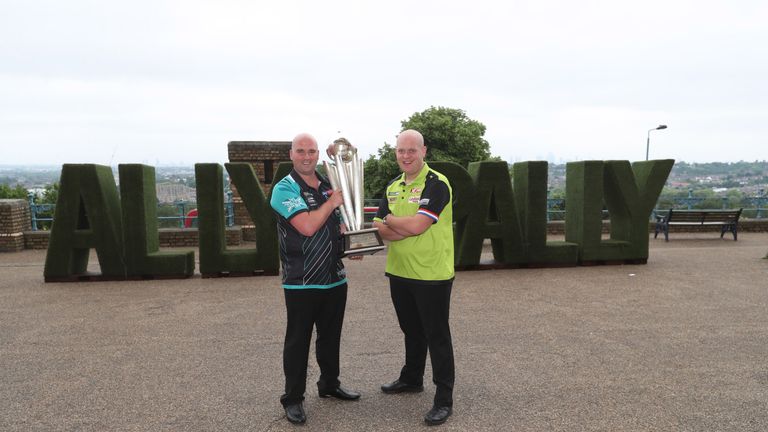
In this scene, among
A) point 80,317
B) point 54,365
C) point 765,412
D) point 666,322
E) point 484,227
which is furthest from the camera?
point 484,227

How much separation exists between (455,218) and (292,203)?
6534 mm

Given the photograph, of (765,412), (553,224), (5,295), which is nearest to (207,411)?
(765,412)

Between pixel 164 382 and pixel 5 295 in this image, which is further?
pixel 5 295

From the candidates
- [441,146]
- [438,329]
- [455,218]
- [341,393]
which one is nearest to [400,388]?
[341,393]

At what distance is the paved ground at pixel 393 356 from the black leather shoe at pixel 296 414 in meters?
0.09

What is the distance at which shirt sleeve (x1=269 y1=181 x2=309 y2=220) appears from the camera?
143 inches

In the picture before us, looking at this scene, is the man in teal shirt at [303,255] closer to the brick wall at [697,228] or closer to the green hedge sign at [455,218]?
the green hedge sign at [455,218]

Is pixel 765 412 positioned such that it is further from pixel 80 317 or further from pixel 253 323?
pixel 80 317

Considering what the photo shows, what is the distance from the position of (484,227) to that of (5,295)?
7.81 metres

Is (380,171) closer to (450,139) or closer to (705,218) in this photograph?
(450,139)

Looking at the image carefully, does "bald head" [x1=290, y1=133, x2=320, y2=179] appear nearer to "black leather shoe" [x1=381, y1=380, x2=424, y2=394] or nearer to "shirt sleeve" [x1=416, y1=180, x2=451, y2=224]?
"shirt sleeve" [x1=416, y1=180, x2=451, y2=224]

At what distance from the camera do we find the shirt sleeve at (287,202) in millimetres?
3639

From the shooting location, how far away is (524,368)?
4.84 m

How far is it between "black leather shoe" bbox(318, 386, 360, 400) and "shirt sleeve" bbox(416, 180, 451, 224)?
1.56 m
